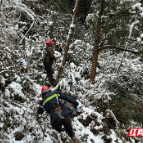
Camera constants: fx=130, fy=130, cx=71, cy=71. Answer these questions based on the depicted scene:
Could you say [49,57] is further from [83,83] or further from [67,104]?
[67,104]

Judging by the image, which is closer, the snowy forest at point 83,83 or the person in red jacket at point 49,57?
the snowy forest at point 83,83

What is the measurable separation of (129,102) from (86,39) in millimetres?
4963

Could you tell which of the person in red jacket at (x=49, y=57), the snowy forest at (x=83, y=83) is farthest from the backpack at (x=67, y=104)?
the person in red jacket at (x=49, y=57)

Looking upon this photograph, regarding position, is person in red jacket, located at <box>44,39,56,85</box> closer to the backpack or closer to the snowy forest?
the snowy forest

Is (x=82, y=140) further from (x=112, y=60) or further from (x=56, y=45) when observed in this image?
(x=56, y=45)

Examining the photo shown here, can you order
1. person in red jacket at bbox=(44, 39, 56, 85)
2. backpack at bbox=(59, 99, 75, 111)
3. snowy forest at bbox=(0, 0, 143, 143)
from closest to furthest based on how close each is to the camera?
backpack at bbox=(59, 99, 75, 111) → snowy forest at bbox=(0, 0, 143, 143) → person in red jacket at bbox=(44, 39, 56, 85)

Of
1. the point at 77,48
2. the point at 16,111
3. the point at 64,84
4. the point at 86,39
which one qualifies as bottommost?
the point at 16,111

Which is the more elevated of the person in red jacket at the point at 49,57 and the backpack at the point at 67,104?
the person in red jacket at the point at 49,57

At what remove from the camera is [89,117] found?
4.86 metres

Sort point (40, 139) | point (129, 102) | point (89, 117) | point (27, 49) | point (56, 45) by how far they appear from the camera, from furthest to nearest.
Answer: point (56, 45), point (27, 49), point (129, 102), point (89, 117), point (40, 139)

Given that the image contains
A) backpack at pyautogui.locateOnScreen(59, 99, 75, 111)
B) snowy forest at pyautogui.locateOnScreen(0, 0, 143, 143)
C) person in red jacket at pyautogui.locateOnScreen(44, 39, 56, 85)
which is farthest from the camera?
person in red jacket at pyautogui.locateOnScreen(44, 39, 56, 85)

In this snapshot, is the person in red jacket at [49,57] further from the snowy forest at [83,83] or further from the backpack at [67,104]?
Answer: the backpack at [67,104]

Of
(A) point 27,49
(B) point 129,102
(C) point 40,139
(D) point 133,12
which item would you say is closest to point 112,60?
(B) point 129,102

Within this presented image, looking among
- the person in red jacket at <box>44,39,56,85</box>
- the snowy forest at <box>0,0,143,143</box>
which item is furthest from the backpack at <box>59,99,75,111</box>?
the person in red jacket at <box>44,39,56,85</box>
